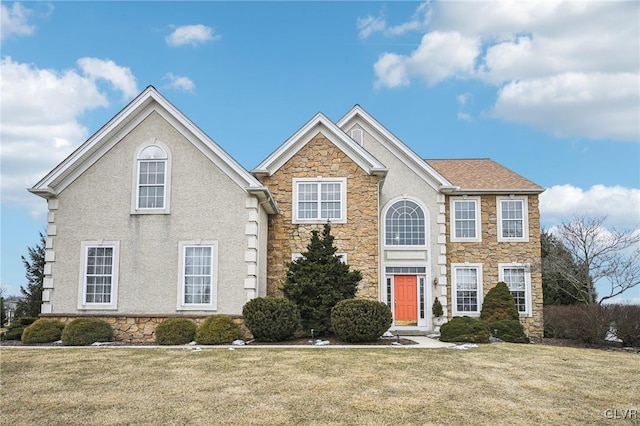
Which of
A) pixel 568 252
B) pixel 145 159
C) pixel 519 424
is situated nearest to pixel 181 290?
pixel 145 159

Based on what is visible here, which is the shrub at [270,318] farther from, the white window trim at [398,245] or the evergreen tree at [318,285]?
the white window trim at [398,245]

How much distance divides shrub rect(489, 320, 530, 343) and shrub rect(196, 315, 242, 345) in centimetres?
932

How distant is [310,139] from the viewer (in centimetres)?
2134

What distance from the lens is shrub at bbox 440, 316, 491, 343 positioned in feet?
58.4

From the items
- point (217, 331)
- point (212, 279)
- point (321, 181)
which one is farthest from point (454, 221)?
point (217, 331)

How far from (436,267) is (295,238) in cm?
593

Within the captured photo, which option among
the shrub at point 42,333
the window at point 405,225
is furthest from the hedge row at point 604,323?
the shrub at point 42,333

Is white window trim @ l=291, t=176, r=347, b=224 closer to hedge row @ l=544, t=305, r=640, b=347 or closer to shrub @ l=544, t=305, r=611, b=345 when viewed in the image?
shrub @ l=544, t=305, r=611, b=345

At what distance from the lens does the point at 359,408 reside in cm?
880

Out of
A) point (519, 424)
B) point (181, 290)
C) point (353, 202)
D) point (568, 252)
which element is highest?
point (353, 202)

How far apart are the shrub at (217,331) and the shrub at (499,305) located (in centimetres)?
1042

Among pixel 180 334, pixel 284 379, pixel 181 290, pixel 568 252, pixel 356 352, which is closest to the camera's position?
pixel 284 379

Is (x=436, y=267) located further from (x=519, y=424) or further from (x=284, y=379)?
(x=519, y=424)

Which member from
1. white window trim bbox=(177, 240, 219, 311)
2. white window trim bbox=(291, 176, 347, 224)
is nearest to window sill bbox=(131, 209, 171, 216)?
white window trim bbox=(177, 240, 219, 311)
